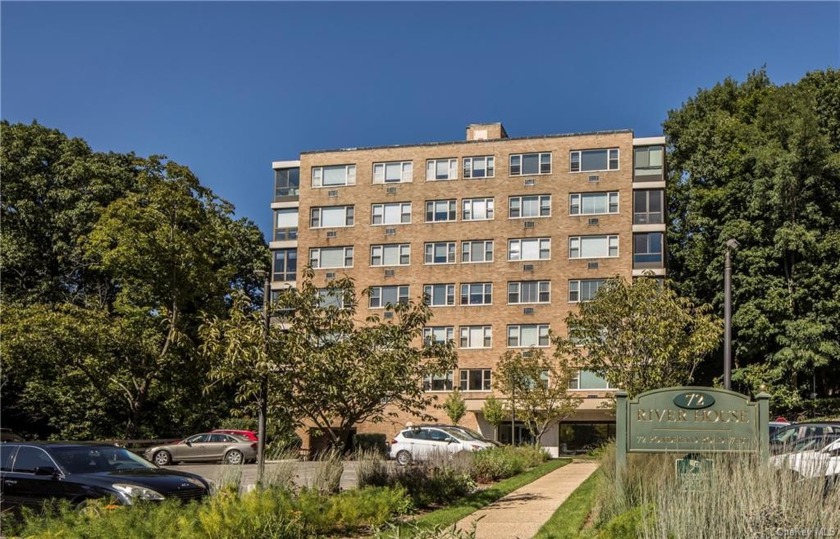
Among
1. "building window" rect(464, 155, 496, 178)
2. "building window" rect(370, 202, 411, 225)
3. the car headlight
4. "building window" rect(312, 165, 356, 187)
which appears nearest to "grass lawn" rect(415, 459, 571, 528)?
the car headlight

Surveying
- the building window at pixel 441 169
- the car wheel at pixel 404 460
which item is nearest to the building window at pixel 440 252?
the building window at pixel 441 169

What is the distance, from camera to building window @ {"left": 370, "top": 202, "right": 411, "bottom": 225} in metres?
55.7

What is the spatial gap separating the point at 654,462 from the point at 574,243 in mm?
40089

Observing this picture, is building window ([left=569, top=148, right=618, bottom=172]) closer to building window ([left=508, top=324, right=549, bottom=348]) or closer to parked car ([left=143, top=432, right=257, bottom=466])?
building window ([left=508, top=324, right=549, bottom=348])

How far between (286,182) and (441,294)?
13.2 metres

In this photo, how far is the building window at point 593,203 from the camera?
171 feet

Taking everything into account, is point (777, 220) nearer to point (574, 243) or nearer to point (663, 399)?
point (574, 243)

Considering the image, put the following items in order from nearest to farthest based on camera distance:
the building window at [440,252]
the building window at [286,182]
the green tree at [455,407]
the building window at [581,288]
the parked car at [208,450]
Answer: the parked car at [208,450], the green tree at [455,407], the building window at [581,288], the building window at [440,252], the building window at [286,182]

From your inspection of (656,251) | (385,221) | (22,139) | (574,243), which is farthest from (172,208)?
(656,251)

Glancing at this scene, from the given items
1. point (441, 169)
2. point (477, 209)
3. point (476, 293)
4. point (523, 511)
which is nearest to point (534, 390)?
point (476, 293)

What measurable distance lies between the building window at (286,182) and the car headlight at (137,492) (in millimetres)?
46201

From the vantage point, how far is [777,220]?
47.2 metres

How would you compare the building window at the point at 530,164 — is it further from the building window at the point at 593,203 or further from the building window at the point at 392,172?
the building window at the point at 392,172

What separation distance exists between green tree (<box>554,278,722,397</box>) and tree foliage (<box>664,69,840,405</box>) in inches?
888
